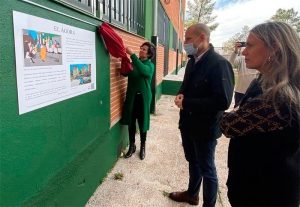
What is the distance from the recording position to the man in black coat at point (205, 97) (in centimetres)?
183

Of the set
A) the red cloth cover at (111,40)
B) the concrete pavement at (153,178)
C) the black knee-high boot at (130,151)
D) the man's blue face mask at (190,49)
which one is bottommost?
the concrete pavement at (153,178)

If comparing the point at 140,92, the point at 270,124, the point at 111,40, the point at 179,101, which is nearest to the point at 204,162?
the point at 179,101

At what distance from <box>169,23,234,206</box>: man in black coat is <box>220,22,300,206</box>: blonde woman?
53cm

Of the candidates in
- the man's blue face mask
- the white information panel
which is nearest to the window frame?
the white information panel

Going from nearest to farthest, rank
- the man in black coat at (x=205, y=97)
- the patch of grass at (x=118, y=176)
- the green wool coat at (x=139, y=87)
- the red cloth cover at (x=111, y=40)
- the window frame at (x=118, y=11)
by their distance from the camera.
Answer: the man in black coat at (x=205, y=97)
the window frame at (x=118, y=11)
the red cloth cover at (x=111, y=40)
the patch of grass at (x=118, y=176)
the green wool coat at (x=139, y=87)

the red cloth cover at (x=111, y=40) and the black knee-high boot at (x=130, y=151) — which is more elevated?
the red cloth cover at (x=111, y=40)

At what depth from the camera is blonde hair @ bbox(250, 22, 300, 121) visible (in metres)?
1.07

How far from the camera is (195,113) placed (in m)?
2.03

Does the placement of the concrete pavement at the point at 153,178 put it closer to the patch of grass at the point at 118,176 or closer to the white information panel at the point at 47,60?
the patch of grass at the point at 118,176

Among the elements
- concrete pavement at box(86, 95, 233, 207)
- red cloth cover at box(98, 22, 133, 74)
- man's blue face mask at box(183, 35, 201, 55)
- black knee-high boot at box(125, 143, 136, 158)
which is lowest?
concrete pavement at box(86, 95, 233, 207)

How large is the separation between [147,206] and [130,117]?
1.38 metres

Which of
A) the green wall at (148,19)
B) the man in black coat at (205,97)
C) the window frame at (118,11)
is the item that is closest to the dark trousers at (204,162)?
the man in black coat at (205,97)

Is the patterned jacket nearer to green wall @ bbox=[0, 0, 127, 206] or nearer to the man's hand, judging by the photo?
the man's hand

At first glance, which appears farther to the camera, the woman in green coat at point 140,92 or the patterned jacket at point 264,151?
the woman in green coat at point 140,92
